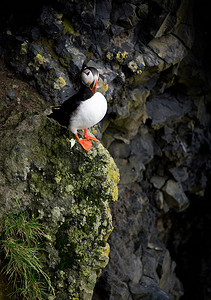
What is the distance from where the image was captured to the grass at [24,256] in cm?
282

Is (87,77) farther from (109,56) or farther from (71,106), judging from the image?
(109,56)

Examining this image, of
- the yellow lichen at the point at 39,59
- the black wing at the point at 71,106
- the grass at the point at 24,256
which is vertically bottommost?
the grass at the point at 24,256

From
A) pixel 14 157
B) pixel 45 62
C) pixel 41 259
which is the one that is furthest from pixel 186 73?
pixel 41 259

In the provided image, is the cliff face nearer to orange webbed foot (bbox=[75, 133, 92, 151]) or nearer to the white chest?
orange webbed foot (bbox=[75, 133, 92, 151])

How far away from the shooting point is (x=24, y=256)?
2844mm

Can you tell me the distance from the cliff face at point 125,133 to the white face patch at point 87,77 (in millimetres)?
718

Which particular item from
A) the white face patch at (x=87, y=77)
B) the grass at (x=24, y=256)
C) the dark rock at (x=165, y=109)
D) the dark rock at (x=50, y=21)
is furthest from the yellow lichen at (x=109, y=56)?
the grass at (x=24, y=256)

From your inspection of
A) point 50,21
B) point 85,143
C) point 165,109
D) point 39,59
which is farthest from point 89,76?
point 165,109

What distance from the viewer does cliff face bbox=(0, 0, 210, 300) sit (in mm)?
3271

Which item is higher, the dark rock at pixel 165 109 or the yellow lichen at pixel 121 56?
the yellow lichen at pixel 121 56

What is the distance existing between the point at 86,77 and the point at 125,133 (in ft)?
10.8

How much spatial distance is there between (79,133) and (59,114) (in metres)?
0.45

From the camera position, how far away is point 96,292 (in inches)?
186

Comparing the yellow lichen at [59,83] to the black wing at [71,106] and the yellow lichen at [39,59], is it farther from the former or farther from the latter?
the black wing at [71,106]
